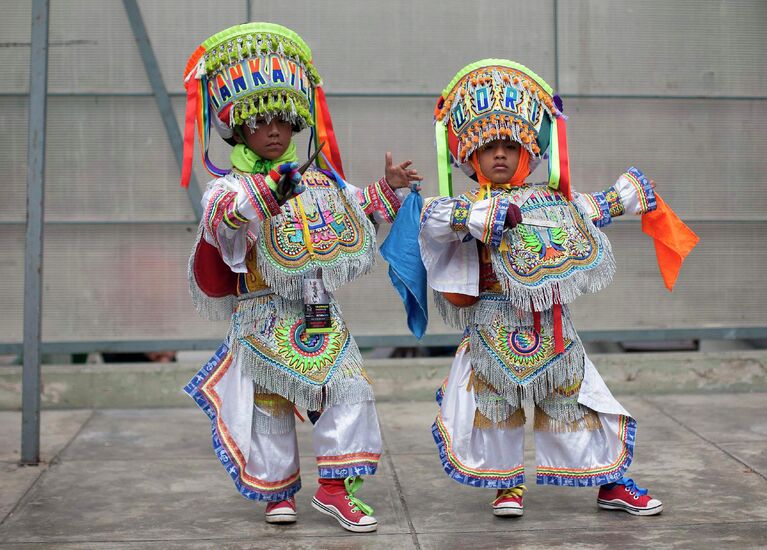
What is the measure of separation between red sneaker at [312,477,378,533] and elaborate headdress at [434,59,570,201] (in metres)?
1.21

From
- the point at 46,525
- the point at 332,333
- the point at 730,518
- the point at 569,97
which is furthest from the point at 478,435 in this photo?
the point at 569,97

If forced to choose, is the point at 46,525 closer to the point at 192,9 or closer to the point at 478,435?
the point at 478,435

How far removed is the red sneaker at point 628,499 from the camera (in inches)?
176

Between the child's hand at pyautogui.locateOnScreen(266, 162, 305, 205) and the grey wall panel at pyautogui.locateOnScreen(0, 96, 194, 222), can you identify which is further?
the grey wall panel at pyautogui.locateOnScreen(0, 96, 194, 222)

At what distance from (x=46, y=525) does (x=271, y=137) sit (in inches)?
69.3

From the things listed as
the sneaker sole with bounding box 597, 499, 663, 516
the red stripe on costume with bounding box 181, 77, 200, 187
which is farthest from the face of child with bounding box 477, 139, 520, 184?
the sneaker sole with bounding box 597, 499, 663, 516

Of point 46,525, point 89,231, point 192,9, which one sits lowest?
point 46,525

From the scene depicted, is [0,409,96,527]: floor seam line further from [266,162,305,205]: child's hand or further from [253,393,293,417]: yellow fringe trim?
[266,162,305,205]: child's hand

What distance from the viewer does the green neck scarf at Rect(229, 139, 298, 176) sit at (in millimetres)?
4348

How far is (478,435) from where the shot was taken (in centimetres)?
447

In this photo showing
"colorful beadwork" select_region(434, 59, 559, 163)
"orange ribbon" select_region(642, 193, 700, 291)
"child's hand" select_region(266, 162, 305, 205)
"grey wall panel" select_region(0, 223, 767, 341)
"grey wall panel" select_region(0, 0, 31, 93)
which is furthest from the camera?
"grey wall panel" select_region(0, 223, 767, 341)

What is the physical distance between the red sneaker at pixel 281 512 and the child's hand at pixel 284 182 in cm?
121

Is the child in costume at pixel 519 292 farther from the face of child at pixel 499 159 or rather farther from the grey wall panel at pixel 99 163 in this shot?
the grey wall panel at pixel 99 163

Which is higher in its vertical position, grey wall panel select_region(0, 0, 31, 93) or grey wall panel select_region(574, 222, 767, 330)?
grey wall panel select_region(0, 0, 31, 93)
